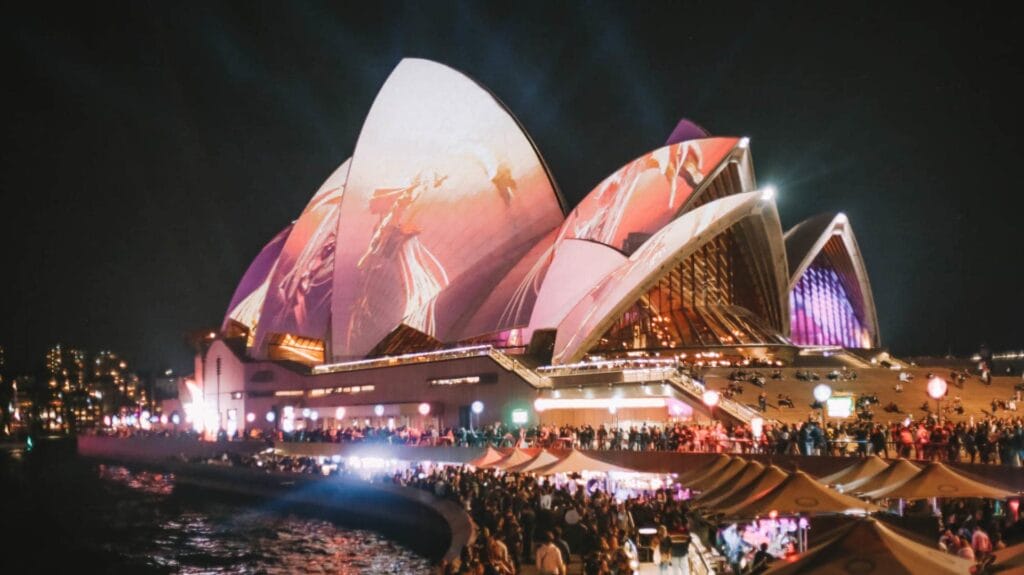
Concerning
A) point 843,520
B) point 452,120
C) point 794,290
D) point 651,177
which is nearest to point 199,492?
point 452,120

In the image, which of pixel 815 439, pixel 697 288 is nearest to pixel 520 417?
pixel 697 288

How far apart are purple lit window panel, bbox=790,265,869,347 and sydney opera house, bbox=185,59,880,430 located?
0.10 meters

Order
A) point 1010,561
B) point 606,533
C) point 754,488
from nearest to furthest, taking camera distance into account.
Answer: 1. point 1010,561
2. point 754,488
3. point 606,533

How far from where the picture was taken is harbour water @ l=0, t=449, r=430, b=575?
820 inches

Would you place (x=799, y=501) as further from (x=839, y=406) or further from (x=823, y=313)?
(x=823, y=313)

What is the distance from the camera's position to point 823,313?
4459 centimetres

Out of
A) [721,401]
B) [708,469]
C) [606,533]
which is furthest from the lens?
[721,401]

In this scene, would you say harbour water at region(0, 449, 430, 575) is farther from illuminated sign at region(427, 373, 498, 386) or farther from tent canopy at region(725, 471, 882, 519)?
tent canopy at region(725, 471, 882, 519)

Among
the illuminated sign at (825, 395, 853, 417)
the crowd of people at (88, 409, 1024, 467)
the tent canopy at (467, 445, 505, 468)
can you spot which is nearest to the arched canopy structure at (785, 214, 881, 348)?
the illuminated sign at (825, 395, 853, 417)

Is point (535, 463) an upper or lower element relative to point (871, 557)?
lower

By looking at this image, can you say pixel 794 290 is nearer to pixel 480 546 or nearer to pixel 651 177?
pixel 651 177

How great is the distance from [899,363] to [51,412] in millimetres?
102854

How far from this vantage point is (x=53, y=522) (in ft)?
96.5

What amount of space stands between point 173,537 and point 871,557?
2332 centimetres
